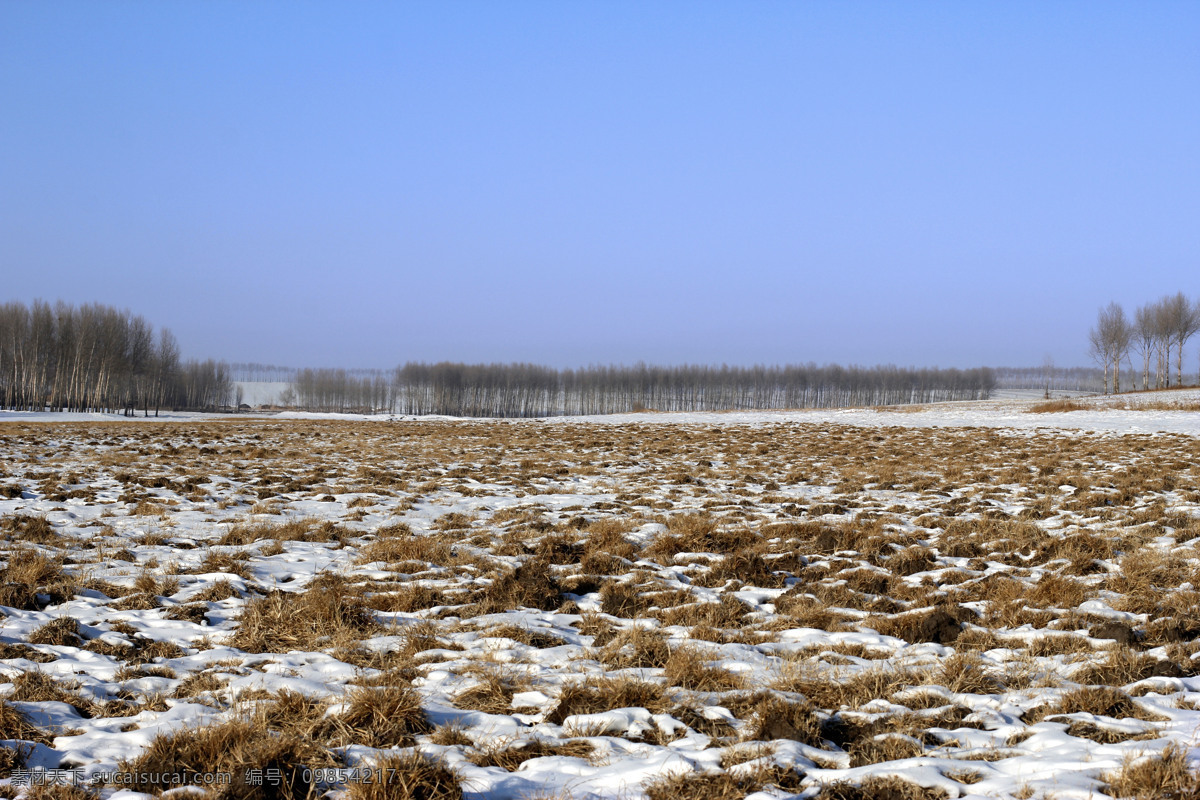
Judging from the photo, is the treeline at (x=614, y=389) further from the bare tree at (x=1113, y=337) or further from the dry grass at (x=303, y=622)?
the dry grass at (x=303, y=622)

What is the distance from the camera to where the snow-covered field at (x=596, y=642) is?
130 inches

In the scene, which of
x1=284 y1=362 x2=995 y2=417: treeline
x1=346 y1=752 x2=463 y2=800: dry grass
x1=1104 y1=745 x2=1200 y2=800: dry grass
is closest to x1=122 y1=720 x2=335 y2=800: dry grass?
x1=346 y1=752 x2=463 y2=800: dry grass

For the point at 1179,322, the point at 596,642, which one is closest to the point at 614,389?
the point at 1179,322

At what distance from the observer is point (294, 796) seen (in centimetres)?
312

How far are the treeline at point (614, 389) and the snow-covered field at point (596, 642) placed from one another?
110 metres

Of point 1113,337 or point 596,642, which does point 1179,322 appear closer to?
point 1113,337

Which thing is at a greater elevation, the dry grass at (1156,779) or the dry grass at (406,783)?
the dry grass at (1156,779)

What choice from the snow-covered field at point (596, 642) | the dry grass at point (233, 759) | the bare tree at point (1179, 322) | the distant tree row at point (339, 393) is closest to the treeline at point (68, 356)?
the distant tree row at point (339, 393)

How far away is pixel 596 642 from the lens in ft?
17.3

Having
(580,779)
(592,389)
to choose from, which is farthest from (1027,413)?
(592,389)

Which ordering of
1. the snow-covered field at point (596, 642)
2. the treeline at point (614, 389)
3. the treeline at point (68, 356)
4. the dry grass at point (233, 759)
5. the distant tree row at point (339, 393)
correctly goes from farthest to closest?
the distant tree row at point (339, 393)
the treeline at point (614, 389)
the treeline at point (68, 356)
the snow-covered field at point (596, 642)
the dry grass at point (233, 759)

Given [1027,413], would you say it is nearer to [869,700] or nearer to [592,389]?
[869,700]

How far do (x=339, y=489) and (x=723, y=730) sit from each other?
9893 millimetres

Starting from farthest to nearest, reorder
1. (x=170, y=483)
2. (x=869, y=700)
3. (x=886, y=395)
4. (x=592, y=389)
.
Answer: (x=886, y=395) → (x=592, y=389) → (x=170, y=483) → (x=869, y=700)
